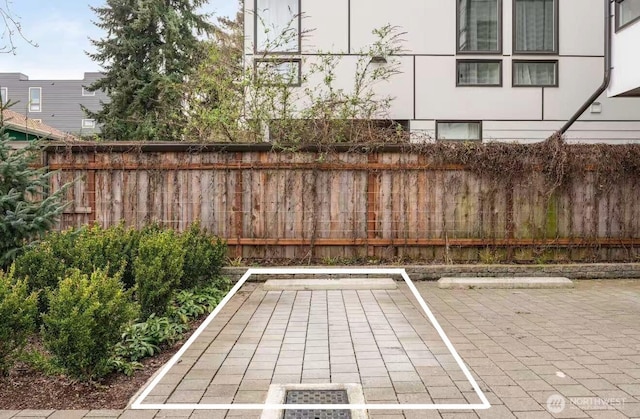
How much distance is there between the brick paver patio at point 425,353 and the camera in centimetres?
375

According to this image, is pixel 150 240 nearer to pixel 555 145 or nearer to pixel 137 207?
pixel 137 207

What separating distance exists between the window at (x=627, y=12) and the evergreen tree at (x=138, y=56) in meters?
14.7

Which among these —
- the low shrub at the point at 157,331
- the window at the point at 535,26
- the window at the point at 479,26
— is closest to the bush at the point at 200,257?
the low shrub at the point at 157,331

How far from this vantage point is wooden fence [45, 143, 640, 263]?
29.7ft

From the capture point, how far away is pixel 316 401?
3707mm

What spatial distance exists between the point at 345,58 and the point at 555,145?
194 inches

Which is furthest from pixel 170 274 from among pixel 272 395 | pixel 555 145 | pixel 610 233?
pixel 610 233

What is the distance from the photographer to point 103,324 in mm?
3943

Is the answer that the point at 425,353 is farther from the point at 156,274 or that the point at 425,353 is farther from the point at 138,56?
the point at 138,56

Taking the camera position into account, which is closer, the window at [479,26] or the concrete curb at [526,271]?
the concrete curb at [526,271]

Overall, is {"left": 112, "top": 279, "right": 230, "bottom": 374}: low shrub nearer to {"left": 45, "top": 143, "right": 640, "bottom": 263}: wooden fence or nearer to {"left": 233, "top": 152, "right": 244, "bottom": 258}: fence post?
{"left": 233, "top": 152, "right": 244, "bottom": 258}: fence post

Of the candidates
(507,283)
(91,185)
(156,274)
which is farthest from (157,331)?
(507,283)

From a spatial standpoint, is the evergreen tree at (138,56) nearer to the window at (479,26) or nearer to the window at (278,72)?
the window at (278,72)

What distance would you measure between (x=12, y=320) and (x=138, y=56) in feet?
60.6
